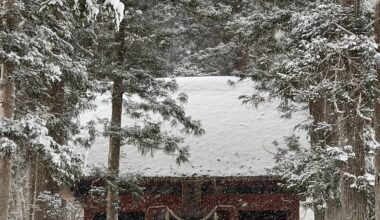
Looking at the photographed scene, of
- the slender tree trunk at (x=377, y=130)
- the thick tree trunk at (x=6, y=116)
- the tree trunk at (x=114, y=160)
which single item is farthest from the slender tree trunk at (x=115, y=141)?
the slender tree trunk at (x=377, y=130)

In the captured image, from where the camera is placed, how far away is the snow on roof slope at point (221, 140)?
1513 centimetres

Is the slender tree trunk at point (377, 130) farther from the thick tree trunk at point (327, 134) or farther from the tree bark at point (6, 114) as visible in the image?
the tree bark at point (6, 114)

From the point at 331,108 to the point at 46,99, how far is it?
19.5 ft

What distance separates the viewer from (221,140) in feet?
55.7

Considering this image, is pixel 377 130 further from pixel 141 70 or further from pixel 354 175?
pixel 141 70

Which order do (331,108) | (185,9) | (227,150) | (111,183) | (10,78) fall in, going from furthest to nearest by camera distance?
1. (227,150)
2. (185,9)
3. (111,183)
4. (331,108)
5. (10,78)

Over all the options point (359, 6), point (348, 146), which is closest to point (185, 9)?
point (359, 6)

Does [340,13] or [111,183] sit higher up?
[340,13]

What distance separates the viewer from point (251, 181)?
14875 mm

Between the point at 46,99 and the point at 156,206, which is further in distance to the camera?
the point at 156,206

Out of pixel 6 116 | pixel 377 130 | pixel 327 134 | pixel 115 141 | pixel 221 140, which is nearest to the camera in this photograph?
pixel 6 116

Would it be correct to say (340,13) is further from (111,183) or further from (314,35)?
(111,183)

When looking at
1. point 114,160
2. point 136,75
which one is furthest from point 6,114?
point 114,160

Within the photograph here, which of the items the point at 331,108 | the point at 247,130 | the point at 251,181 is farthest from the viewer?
the point at 247,130
